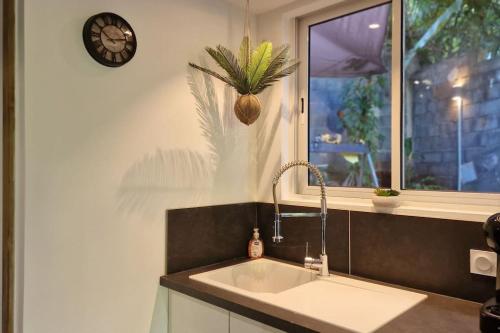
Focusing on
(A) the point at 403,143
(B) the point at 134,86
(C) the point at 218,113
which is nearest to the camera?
(B) the point at 134,86

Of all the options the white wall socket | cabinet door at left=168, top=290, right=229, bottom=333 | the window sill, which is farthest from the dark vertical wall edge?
the white wall socket

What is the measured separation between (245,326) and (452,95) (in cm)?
132

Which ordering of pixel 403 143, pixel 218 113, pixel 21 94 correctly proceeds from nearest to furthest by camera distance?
pixel 21 94 → pixel 403 143 → pixel 218 113

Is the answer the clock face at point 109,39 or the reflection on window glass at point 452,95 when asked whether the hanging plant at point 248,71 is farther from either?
the reflection on window glass at point 452,95

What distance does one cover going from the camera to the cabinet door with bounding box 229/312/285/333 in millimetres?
1308

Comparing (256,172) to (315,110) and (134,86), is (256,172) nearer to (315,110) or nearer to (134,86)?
(315,110)

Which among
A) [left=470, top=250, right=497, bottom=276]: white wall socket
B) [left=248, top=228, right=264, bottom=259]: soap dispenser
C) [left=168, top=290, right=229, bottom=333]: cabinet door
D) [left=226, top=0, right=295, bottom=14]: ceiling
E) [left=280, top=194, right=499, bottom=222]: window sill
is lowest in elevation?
[left=168, top=290, right=229, bottom=333]: cabinet door

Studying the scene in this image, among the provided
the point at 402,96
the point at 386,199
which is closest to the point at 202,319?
the point at 386,199

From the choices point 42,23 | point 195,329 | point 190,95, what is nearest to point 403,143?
point 190,95

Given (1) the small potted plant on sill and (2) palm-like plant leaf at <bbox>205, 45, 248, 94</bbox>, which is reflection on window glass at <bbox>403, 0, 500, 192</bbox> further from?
(2) palm-like plant leaf at <bbox>205, 45, 248, 94</bbox>

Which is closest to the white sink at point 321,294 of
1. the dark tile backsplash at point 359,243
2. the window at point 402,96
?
the dark tile backsplash at point 359,243

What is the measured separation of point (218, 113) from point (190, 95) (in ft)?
0.66

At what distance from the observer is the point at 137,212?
1.66 metres

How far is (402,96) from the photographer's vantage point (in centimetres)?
180
